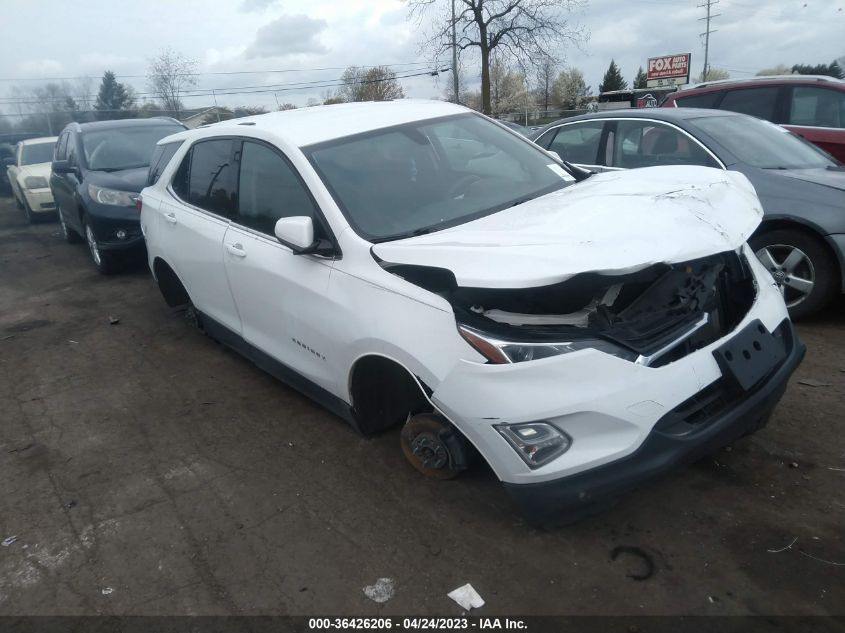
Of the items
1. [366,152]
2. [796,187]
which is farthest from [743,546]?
[796,187]

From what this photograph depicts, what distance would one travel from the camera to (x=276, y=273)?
3.58 metres

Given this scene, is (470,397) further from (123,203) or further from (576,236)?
(123,203)

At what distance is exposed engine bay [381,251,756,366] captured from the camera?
247cm

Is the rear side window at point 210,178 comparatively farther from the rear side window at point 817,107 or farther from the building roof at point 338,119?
the rear side window at point 817,107

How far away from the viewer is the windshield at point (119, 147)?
8195mm

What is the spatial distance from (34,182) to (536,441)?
1302 cm

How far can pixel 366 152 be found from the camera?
3584 millimetres

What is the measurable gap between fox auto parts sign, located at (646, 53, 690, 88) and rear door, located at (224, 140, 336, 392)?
51372 mm

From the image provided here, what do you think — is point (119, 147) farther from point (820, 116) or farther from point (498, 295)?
point (820, 116)

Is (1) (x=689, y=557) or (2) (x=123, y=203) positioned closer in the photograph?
(1) (x=689, y=557)

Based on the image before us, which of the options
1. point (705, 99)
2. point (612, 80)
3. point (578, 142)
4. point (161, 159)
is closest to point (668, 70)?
point (612, 80)

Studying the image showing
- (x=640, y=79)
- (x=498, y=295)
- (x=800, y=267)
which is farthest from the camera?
(x=640, y=79)

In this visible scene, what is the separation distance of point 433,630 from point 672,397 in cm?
127

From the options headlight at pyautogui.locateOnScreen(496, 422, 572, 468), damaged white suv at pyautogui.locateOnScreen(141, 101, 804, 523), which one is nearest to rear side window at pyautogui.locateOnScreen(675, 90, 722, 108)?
damaged white suv at pyautogui.locateOnScreen(141, 101, 804, 523)
